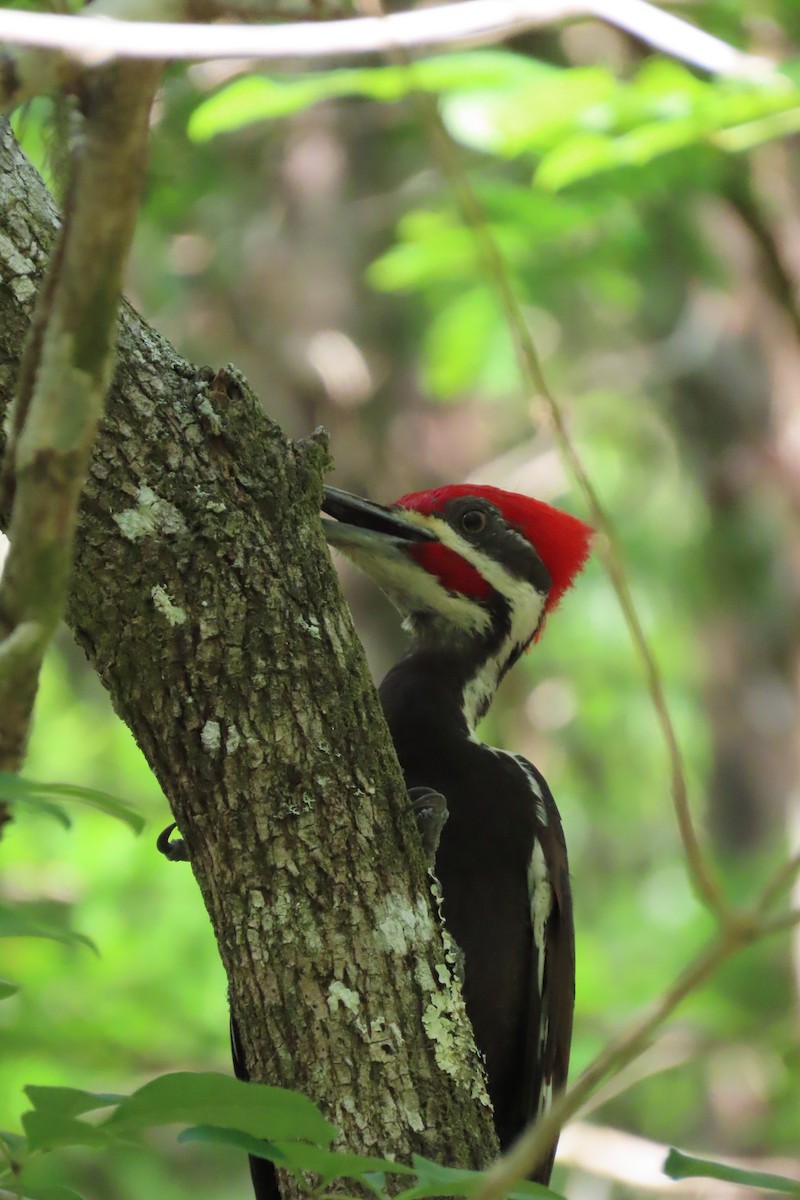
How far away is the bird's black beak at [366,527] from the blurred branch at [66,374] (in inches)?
65.0

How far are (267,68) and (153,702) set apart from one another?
2138 mm

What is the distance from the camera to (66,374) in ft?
3.62

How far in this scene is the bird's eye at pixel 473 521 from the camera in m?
3.16

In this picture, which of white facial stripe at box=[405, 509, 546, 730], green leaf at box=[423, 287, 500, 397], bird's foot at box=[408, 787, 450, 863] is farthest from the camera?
green leaf at box=[423, 287, 500, 397]

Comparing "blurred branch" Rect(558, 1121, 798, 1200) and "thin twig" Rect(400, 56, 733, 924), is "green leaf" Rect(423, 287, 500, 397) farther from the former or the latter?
"thin twig" Rect(400, 56, 733, 924)

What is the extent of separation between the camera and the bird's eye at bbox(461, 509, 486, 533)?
3156mm

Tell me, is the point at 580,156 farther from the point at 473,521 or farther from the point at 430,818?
the point at 430,818

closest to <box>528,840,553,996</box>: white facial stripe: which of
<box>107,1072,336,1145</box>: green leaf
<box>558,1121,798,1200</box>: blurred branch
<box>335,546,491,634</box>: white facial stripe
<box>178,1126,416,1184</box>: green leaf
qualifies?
<box>335,546,491,634</box>: white facial stripe

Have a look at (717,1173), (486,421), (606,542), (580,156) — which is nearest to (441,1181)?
(717,1173)

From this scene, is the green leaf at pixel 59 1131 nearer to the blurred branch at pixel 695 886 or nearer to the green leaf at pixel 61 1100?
the green leaf at pixel 61 1100

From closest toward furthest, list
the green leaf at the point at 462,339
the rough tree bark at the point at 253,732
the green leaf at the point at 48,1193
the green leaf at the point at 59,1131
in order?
the green leaf at the point at 59,1131 < the green leaf at the point at 48,1193 < the rough tree bark at the point at 253,732 < the green leaf at the point at 462,339

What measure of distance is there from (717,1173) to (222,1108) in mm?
462

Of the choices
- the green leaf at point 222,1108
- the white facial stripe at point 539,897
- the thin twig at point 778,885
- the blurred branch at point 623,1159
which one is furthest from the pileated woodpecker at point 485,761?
the thin twig at point 778,885

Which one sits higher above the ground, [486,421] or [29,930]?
[486,421]
